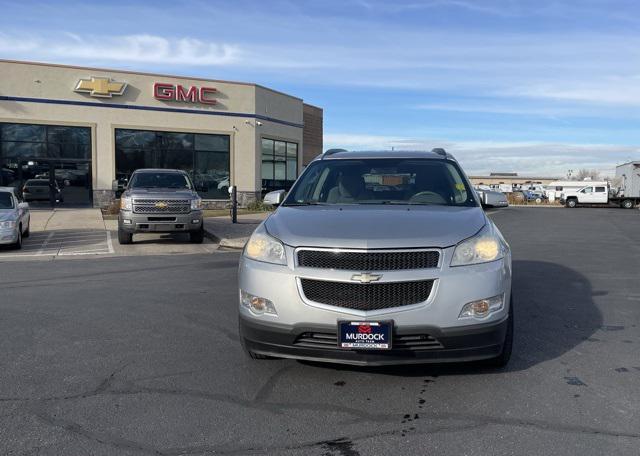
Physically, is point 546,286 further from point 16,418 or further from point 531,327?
point 16,418

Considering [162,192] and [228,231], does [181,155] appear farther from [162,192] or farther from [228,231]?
[162,192]

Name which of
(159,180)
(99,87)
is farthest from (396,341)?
(99,87)

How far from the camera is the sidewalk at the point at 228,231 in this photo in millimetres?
14531

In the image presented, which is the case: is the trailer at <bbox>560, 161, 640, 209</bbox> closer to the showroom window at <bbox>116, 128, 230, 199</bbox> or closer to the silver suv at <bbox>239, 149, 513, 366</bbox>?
the showroom window at <bbox>116, 128, 230, 199</bbox>

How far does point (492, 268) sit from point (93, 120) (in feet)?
82.1

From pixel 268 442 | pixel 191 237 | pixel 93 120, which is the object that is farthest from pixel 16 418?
pixel 93 120

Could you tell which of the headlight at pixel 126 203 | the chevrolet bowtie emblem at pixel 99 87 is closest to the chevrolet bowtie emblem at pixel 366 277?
the headlight at pixel 126 203

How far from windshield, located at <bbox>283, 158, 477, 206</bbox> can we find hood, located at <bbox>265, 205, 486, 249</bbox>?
46cm

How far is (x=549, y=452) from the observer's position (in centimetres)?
333

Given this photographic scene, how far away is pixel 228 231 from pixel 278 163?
15107 millimetres

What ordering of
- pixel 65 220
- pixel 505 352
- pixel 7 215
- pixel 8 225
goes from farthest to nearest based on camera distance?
pixel 65 220
pixel 7 215
pixel 8 225
pixel 505 352

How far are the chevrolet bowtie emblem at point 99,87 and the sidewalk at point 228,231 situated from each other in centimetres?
859

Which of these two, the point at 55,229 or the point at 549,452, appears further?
the point at 55,229

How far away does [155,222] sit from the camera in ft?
45.6
